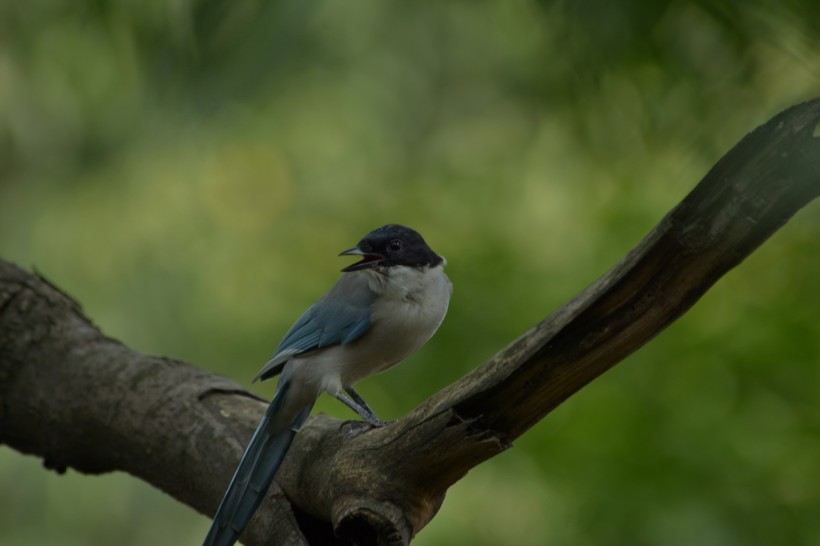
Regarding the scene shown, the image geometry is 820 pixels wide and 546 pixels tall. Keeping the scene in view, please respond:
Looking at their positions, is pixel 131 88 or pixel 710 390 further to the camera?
pixel 710 390

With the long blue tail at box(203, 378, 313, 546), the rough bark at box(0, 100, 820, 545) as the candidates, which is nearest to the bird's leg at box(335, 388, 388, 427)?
the rough bark at box(0, 100, 820, 545)

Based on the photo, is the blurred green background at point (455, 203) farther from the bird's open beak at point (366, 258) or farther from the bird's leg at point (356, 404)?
the bird's leg at point (356, 404)

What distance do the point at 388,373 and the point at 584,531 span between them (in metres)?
1.20

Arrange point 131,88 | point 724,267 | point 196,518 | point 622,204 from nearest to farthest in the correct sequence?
1. point 724,267
2. point 131,88
3. point 622,204
4. point 196,518

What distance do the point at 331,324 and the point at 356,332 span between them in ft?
0.33

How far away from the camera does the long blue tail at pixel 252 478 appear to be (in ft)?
11.0

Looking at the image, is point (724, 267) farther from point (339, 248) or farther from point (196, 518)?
point (196, 518)

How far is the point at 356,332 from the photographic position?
375 centimetres

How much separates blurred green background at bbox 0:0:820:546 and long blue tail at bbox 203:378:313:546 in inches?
41.4

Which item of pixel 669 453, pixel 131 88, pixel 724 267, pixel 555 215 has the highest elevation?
pixel 555 215

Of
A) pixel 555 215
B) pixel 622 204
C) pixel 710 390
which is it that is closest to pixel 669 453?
pixel 710 390

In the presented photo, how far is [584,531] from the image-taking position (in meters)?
4.57

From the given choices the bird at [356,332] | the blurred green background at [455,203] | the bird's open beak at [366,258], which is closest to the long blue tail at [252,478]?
the bird at [356,332]

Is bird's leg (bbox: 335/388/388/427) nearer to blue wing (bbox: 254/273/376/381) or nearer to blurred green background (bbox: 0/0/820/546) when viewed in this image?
blue wing (bbox: 254/273/376/381)
